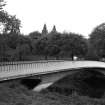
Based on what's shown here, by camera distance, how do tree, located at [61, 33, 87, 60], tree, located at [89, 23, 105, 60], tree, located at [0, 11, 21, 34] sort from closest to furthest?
tree, located at [0, 11, 21, 34], tree, located at [61, 33, 87, 60], tree, located at [89, 23, 105, 60]

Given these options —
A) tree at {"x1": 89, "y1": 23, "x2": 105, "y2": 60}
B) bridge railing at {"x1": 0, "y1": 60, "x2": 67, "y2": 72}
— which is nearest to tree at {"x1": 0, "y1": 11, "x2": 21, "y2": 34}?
bridge railing at {"x1": 0, "y1": 60, "x2": 67, "y2": 72}

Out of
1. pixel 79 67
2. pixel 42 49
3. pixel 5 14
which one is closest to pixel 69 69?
pixel 79 67

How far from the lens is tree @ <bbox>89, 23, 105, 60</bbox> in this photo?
42.1m

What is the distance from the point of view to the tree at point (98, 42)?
42.1m

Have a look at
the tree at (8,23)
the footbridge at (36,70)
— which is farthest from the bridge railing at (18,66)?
the tree at (8,23)

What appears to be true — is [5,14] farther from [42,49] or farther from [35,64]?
[42,49]

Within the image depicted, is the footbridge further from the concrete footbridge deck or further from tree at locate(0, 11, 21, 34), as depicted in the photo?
tree at locate(0, 11, 21, 34)

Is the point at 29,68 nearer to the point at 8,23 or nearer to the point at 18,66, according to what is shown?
the point at 18,66

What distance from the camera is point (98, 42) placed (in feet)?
139

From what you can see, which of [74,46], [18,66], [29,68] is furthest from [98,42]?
[18,66]

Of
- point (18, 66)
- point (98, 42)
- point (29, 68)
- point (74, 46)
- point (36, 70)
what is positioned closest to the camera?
point (18, 66)

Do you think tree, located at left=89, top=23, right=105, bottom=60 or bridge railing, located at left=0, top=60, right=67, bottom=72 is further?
tree, located at left=89, top=23, right=105, bottom=60

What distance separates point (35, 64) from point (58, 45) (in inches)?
796

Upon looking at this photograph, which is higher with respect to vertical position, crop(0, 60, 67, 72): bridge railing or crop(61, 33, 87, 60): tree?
crop(61, 33, 87, 60): tree
